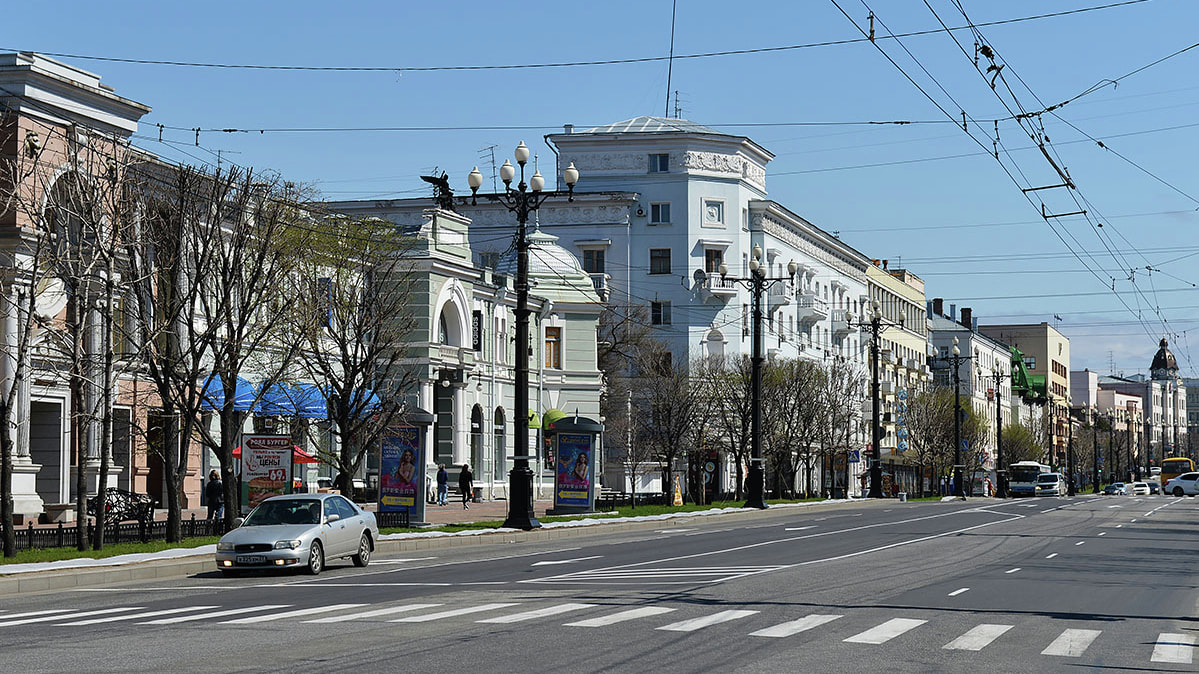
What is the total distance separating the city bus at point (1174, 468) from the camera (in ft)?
380

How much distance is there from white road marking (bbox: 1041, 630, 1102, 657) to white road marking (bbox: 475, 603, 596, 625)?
558 cm

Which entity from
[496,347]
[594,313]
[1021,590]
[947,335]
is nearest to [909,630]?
[1021,590]

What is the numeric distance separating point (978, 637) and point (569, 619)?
4439 mm

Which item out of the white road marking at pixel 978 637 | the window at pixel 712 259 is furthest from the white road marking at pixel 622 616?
the window at pixel 712 259

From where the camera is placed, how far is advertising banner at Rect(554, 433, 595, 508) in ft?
145

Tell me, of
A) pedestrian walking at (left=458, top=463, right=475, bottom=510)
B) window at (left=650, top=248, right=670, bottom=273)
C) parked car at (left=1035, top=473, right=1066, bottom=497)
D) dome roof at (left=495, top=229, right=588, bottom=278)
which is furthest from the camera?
parked car at (left=1035, top=473, right=1066, bottom=497)

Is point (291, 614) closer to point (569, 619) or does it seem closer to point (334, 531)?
point (569, 619)

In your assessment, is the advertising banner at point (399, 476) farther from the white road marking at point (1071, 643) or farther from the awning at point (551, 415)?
the awning at point (551, 415)

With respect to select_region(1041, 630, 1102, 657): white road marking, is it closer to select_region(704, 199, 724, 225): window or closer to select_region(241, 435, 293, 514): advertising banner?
select_region(241, 435, 293, 514): advertising banner

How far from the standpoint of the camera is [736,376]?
74.2 m

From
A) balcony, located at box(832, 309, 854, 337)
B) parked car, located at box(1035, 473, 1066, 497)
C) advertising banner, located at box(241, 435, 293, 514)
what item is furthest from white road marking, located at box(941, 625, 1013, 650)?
parked car, located at box(1035, 473, 1066, 497)

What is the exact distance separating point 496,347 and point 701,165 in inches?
1013

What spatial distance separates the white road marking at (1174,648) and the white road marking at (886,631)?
101 inches

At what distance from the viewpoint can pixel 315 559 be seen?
2509 cm
